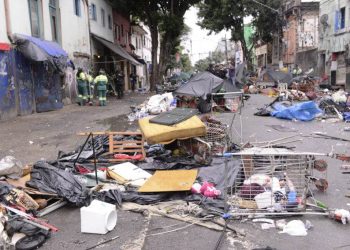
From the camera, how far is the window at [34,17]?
53.9 feet

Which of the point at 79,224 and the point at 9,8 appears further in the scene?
the point at 9,8

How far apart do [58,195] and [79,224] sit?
693mm

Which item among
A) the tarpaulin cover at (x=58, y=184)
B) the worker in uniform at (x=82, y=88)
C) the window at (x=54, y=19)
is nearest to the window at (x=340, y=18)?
the worker in uniform at (x=82, y=88)

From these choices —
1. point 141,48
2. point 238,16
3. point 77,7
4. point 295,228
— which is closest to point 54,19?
point 77,7

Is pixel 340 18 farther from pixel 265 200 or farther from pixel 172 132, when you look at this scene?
pixel 265 200

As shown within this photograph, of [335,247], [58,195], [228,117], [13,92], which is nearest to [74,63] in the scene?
[13,92]

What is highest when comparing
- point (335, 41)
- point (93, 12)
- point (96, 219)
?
point (93, 12)

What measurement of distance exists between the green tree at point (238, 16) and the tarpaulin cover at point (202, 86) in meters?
22.1

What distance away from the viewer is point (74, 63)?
21.2 meters

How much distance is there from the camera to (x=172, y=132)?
6.84m

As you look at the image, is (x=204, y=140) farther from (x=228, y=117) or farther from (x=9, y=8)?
(x=9, y=8)

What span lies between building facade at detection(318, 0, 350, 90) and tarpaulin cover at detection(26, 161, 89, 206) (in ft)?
71.6

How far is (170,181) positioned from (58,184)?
1543 mm

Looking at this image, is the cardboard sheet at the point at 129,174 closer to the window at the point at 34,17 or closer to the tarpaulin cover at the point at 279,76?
the window at the point at 34,17
